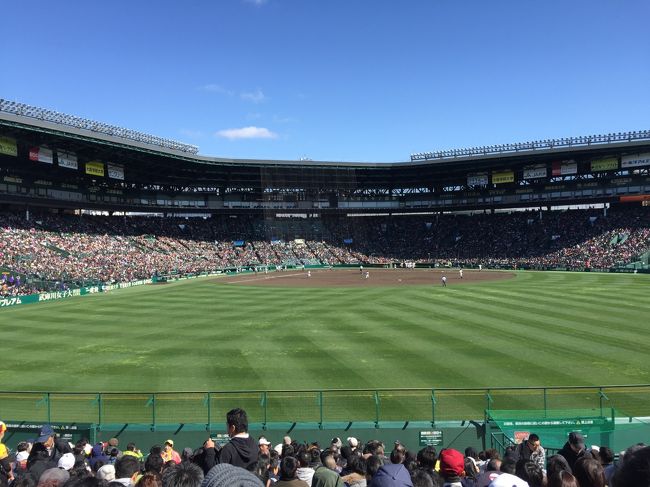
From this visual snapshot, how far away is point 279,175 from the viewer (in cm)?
9175

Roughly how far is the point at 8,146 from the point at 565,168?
8695 centimetres

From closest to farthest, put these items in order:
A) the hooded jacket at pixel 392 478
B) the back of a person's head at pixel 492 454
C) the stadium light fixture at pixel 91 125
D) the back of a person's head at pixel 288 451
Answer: the hooded jacket at pixel 392 478, the back of a person's head at pixel 492 454, the back of a person's head at pixel 288 451, the stadium light fixture at pixel 91 125

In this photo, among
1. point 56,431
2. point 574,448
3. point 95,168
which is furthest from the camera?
point 95,168

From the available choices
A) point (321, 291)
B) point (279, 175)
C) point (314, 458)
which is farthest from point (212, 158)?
point (314, 458)

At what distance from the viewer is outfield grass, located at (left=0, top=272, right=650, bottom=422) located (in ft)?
63.2

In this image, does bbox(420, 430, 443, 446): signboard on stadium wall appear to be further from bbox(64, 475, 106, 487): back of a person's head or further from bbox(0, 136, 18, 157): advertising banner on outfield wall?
bbox(0, 136, 18, 157): advertising banner on outfield wall

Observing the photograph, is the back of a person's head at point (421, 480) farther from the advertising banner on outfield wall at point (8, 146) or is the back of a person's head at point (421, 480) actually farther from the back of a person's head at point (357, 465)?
the advertising banner on outfield wall at point (8, 146)

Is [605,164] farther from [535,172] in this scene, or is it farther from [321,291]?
[321,291]

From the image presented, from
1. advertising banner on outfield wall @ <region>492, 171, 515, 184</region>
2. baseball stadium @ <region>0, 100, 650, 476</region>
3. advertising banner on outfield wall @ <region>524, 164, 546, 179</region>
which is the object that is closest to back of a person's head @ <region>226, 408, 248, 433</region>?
baseball stadium @ <region>0, 100, 650, 476</region>

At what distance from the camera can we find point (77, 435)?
1312 cm

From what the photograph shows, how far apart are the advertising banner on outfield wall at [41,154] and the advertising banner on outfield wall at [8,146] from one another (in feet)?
5.96

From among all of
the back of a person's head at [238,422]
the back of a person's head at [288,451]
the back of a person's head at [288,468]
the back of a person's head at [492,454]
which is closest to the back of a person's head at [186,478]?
the back of a person's head at [288,468]

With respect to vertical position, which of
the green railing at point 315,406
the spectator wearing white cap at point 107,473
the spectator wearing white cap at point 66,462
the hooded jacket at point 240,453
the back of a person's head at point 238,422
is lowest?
the green railing at point 315,406

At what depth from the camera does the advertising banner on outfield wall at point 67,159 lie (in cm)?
6288
